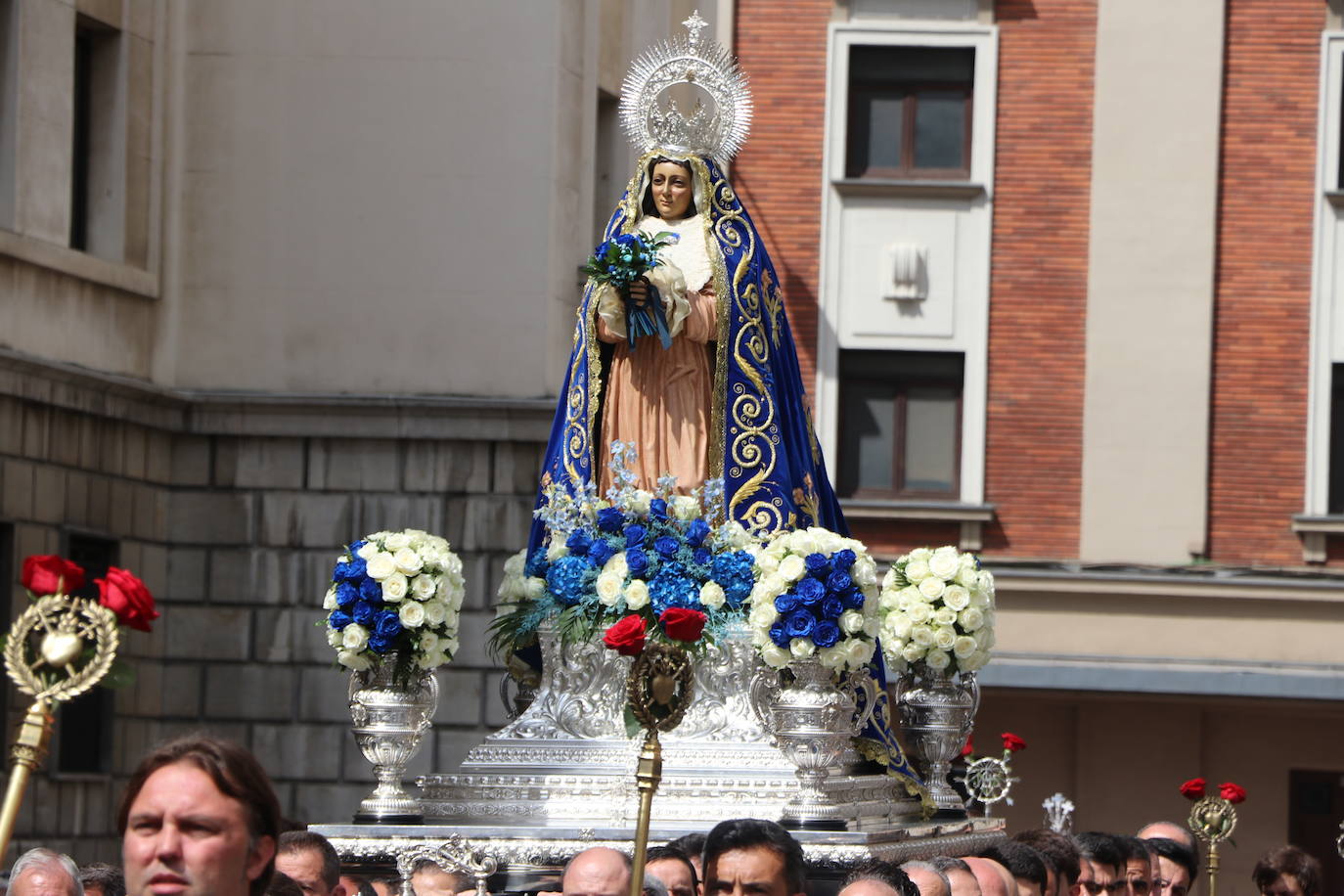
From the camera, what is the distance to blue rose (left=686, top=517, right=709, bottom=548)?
36.2 ft

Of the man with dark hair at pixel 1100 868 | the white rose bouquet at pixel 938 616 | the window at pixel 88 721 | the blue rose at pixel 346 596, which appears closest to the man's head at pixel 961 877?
the man with dark hair at pixel 1100 868

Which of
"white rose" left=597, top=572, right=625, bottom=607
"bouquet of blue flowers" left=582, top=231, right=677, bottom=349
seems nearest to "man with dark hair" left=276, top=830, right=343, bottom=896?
"white rose" left=597, top=572, right=625, bottom=607

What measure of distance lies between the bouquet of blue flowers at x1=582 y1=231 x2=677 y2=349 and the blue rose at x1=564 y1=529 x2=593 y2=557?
0.82 metres

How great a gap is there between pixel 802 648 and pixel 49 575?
17.7ft

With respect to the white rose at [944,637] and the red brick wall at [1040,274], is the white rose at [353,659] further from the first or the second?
the red brick wall at [1040,274]

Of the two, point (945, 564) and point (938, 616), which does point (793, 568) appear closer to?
point (938, 616)

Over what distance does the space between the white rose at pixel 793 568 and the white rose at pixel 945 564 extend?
4.72 feet

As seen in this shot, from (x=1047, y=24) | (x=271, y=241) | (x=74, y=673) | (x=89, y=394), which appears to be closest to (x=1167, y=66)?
(x=1047, y=24)

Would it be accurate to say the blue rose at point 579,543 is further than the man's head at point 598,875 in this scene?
Yes

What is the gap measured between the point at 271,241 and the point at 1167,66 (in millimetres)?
7633

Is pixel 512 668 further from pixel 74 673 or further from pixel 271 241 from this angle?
pixel 271 241

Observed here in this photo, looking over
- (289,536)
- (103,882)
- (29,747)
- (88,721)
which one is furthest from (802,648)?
(289,536)

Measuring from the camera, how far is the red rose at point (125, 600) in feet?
16.5

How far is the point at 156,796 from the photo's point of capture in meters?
4.65
